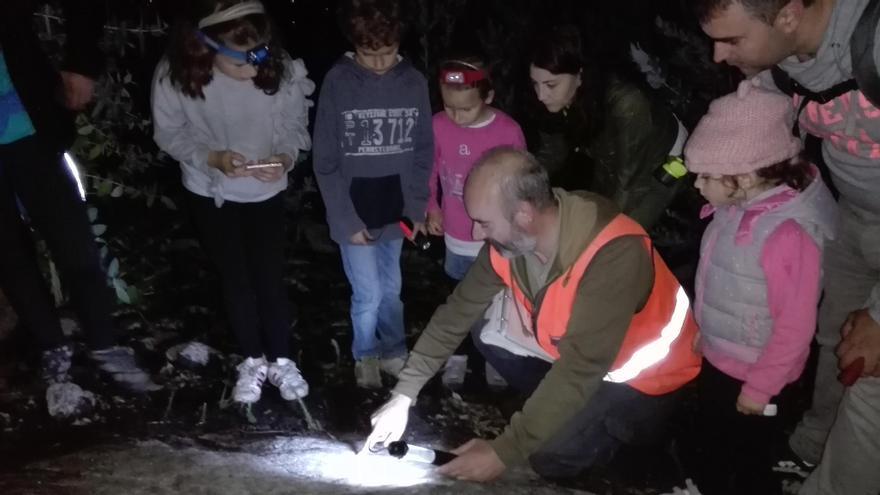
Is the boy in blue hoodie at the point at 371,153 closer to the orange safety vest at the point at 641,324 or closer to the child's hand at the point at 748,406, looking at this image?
the orange safety vest at the point at 641,324

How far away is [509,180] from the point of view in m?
2.60

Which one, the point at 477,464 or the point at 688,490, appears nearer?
the point at 477,464

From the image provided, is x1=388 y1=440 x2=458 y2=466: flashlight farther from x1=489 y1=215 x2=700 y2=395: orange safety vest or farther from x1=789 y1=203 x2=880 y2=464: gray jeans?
x1=789 y1=203 x2=880 y2=464: gray jeans

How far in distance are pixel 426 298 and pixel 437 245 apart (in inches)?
31.8

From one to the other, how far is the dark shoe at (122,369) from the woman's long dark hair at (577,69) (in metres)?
2.56

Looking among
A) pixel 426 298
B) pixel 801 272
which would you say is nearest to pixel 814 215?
pixel 801 272

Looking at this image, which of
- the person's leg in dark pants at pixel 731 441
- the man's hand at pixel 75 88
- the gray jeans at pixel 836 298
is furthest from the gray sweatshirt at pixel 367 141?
the gray jeans at pixel 836 298

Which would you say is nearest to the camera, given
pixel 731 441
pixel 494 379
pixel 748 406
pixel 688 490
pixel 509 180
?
pixel 509 180

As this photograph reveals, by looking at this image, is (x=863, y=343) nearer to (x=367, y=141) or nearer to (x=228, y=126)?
(x=367, y=141)

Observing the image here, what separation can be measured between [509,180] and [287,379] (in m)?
1.78

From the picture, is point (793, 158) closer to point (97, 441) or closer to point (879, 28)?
point (879, 28)

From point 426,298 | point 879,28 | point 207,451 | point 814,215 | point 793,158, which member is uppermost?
point 879,28

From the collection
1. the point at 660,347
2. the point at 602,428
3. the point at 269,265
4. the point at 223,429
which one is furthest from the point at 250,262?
the point at 660,347

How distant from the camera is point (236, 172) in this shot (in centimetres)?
336
